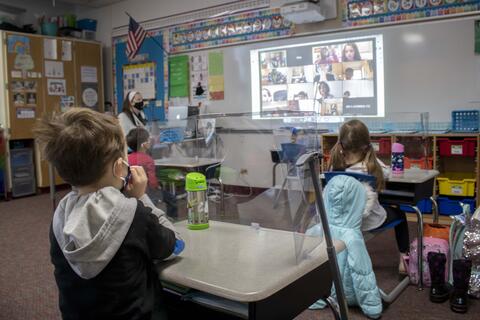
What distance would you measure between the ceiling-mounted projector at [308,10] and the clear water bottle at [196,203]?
12.0ft

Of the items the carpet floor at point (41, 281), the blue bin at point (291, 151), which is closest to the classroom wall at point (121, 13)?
the carpet floor at point (41, 281)

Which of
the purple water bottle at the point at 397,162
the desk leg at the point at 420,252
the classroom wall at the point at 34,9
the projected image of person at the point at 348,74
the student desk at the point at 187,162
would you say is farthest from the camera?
the classroom wall at the point at 34,9

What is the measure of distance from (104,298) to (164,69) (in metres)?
5.87

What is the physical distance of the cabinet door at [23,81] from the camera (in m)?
6.17

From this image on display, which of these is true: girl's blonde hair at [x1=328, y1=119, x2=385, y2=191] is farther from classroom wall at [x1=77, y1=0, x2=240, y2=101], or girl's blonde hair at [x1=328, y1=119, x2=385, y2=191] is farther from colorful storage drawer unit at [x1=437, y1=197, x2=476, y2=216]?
classroom wall at [x1=77, y1=0, x2=240, y2=101]

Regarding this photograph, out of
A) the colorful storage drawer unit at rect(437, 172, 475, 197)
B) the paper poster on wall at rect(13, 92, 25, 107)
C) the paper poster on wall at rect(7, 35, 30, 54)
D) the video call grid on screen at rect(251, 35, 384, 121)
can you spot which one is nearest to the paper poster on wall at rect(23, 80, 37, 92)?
the paper poster on wall at rect(13, 92, 25, 107)

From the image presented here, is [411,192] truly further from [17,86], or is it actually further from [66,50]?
[66,50]

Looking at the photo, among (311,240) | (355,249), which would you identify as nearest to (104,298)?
(311,240)

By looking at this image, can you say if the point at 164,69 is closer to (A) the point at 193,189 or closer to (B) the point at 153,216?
(A) the point at 193,189

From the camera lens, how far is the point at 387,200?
9.42ft

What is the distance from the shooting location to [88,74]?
717 centimetres

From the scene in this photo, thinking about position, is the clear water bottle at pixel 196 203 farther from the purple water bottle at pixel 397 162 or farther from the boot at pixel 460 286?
the purple water bottle at pixel 397 162

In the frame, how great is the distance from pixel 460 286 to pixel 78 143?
2.20 meters

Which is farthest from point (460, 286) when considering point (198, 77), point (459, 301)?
point (198, 77)
